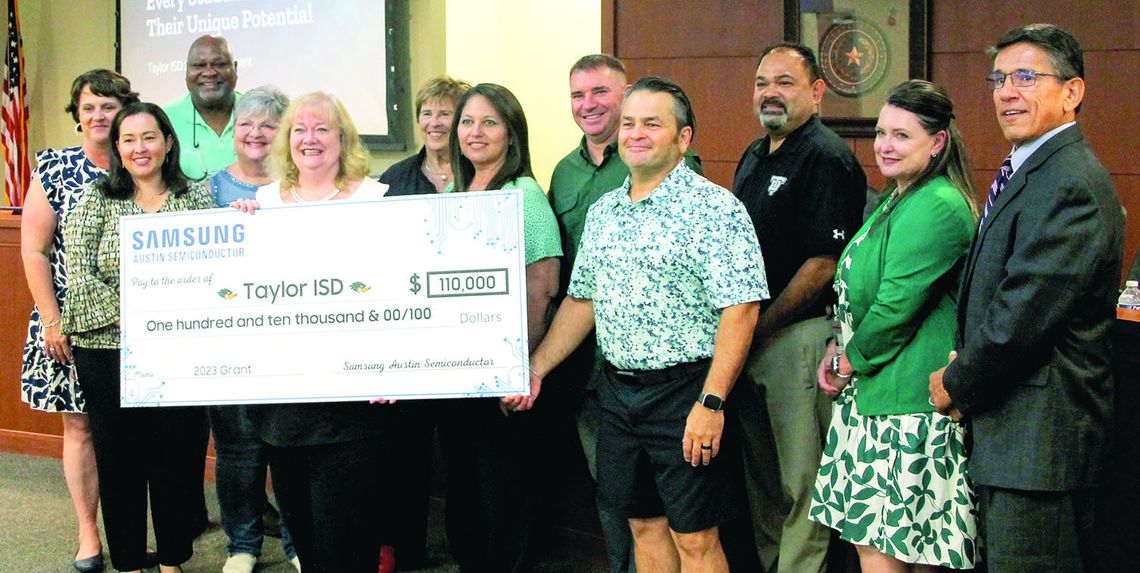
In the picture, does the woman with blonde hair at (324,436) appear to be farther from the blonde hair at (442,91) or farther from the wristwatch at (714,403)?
the wristwatch at (714,403)

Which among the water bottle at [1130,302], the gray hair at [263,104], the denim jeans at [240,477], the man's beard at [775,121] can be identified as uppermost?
the gray hair at [263,104]

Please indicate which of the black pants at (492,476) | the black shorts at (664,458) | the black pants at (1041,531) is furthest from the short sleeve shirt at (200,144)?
the black pants at (1041,531)

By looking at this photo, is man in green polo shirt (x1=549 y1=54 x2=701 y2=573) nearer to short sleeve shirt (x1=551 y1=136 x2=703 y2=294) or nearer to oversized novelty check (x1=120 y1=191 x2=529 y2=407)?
short sleeve shirt (x1=551 y1=136 x2=703 y2=294)

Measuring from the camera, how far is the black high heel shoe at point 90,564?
3611 mm

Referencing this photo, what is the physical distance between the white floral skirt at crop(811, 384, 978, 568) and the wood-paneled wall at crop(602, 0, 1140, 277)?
239 cm

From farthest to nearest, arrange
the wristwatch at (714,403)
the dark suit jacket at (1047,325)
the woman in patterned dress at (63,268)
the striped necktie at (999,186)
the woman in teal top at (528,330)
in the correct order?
the woman in patterned dress at (63,268)
the woman in teal top at (528,330)
the wristwatch at (714,403)
the striped necktie at (999,186)
the dark suit jacket at (1047,325)

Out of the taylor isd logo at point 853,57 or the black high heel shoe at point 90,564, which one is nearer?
the black high heel shoe at point 90,564

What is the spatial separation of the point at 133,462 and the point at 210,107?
62.4 inches

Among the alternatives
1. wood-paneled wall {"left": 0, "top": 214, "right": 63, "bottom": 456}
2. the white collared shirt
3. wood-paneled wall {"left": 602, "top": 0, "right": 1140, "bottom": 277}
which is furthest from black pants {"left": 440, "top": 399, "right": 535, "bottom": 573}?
wood-paneled wall {"left": 0, "top": 214, "right": 63, "bottom": 456}

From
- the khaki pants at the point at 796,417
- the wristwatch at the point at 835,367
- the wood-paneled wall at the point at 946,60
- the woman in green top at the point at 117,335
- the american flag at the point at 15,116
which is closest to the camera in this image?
the wristwatch at the point at 835,367

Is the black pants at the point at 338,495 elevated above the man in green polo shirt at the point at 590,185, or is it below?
below

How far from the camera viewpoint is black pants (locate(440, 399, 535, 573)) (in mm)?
2975

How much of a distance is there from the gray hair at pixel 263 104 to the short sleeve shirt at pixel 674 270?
59.1 inches

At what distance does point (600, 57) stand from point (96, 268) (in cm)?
163
